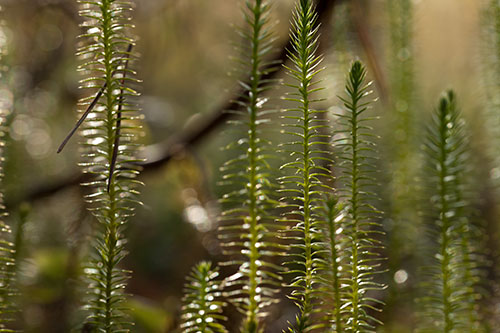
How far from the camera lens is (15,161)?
910mm

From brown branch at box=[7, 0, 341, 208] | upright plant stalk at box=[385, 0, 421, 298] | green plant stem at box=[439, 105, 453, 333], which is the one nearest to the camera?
green plant stem at box=[439, 105, 453, 333]

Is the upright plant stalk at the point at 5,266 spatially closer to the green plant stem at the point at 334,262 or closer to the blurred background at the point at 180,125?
the blurred background at the point at 180,125

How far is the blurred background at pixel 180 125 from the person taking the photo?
883 millimetres

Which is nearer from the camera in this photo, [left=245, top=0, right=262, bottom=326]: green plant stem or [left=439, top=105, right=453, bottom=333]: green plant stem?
[left=245, top=0, right=262, bottom=326]: green plant stem

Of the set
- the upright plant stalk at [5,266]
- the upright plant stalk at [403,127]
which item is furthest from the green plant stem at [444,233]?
the upright plant stalk at [5,266]

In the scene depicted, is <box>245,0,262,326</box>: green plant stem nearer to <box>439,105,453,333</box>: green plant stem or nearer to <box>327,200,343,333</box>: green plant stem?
<box>327,200,343,333</box>: green plant stem

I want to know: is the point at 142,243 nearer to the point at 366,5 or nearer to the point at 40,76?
the point at 40,76

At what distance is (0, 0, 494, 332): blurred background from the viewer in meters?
0.88

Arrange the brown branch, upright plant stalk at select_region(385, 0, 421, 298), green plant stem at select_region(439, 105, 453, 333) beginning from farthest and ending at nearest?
the brown branch
upright plant stalk at select_region(385, 0, 421, 298)
green plant stem at select_region(439, 105, 453, 333)

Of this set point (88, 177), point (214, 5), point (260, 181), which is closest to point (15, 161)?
point (88, 177)

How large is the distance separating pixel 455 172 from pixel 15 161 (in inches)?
28.1

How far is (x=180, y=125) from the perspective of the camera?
1.70 m

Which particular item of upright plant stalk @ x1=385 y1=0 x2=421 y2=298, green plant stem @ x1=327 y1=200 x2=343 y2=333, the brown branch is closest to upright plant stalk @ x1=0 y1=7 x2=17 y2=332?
the brown branch

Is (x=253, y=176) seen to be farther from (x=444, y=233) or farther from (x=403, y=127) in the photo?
(x=403, y=127)
